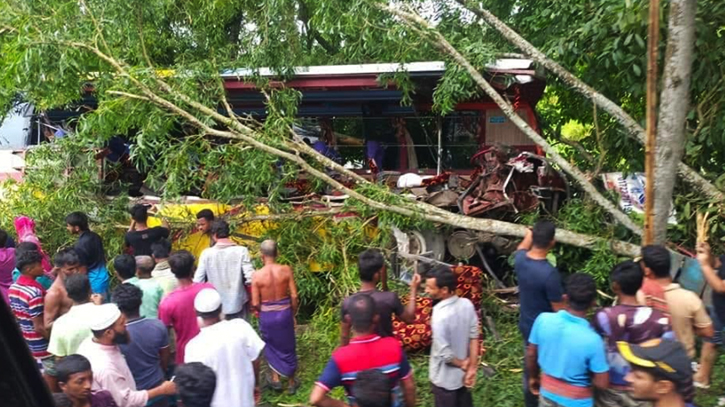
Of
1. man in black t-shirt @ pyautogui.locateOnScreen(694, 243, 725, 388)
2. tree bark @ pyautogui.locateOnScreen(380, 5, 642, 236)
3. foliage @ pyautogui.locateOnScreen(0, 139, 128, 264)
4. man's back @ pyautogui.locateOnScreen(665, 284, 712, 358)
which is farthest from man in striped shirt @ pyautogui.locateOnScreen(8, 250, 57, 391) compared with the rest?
man in black t-shirt @ pyautogui.locateOnScreen(694, 243, 725, 388)

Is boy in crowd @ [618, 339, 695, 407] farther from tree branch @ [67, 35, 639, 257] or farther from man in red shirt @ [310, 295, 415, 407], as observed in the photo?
tree branch @ [67, 35, 639, 257]

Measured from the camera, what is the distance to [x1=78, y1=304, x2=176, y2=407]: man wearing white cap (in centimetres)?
355

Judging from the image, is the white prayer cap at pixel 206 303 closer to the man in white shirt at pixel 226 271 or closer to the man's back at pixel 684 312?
the man in white shirt at pixel 226 271

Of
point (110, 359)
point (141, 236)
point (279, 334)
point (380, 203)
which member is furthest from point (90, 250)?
point (110, 359)

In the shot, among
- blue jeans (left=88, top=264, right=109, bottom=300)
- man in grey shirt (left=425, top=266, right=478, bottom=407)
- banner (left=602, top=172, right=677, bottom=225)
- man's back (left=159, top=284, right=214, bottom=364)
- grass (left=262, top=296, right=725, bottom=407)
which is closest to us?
man in grey shirt (left=425, top=266, right=478, bottom=407)

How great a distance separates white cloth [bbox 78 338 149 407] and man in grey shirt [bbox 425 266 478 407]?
1830 millimetres

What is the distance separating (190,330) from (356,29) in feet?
15.6

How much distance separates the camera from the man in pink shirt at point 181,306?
4.79 meters

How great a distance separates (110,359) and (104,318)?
0.23 metres

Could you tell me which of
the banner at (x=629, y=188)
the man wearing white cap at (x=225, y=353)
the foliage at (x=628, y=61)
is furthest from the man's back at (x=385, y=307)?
the banner at (x=629, y=188)

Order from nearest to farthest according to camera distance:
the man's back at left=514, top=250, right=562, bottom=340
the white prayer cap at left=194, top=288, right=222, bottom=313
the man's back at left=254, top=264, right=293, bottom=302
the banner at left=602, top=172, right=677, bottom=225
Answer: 1. the white prayer cap at left=194, top=288, right=222, bottom=313
2. the man's back at left=514, top=250, right=562, bottom=340
3. the man's back at left=254, top=264, right=293, bottom=302
4. the banner at left=602, top=172, right=677, bottom=225

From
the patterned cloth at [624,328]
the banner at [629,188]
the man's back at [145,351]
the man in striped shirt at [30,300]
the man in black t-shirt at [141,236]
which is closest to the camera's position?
the patterned cloth at [624,328]

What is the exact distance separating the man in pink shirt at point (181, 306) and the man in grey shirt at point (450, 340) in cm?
174

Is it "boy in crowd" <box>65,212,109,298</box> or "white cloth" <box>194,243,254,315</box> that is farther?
"boy in crowd" <box>65,212,109,298</box>
